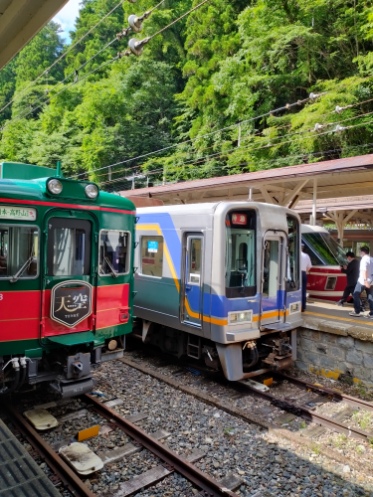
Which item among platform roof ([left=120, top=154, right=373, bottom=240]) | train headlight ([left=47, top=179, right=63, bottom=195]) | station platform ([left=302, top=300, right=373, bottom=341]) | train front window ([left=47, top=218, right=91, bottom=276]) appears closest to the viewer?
train headlight ([left=47, top=179, right=63, bottom=195])

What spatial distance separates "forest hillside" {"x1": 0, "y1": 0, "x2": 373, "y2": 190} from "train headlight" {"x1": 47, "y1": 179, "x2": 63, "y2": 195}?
1142 cm

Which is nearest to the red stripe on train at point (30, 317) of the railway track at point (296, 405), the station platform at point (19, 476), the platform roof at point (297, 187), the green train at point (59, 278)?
the green train at point (59, 278)

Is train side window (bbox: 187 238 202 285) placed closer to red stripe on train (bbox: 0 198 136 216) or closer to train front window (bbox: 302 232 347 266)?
red stripe on train (bbox: 0 198 136 216)

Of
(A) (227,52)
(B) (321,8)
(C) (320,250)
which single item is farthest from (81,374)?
(A) (227,52)

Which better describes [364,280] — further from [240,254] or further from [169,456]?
[169,456]

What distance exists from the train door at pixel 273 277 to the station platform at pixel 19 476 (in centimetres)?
440

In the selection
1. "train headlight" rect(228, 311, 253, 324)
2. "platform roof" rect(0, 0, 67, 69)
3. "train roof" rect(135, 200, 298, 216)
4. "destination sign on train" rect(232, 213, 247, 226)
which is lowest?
"train headlight" rect(228, 311, 253, 324)

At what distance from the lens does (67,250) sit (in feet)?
17.9

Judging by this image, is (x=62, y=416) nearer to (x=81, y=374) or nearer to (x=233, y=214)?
(x=81, y=374)

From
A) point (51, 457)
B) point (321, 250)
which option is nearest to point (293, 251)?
point (321, 250)

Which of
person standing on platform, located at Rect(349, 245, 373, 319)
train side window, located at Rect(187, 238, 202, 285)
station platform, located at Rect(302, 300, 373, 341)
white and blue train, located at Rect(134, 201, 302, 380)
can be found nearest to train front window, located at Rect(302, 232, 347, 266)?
station platform, located at Rect(302, 300, 373, 341)

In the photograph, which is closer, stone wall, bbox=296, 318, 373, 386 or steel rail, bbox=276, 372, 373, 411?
steel rail, bbox=276, 372, 373, 411

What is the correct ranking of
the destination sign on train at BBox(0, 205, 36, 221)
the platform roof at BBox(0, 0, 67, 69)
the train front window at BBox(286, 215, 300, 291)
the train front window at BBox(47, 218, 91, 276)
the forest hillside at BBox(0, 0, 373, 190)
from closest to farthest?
the platform roof at BBox(0, 0, 67, 69) → the destination sign on train at BBox(0, 205, 36, 221) → the train front window at BBox(47, 218, 91, 276) → the train front window at BBox(286, 215, 300, 291) → the forest hillside at BBox(0, 0, 373, 190)

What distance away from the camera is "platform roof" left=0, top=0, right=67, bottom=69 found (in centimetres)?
295
